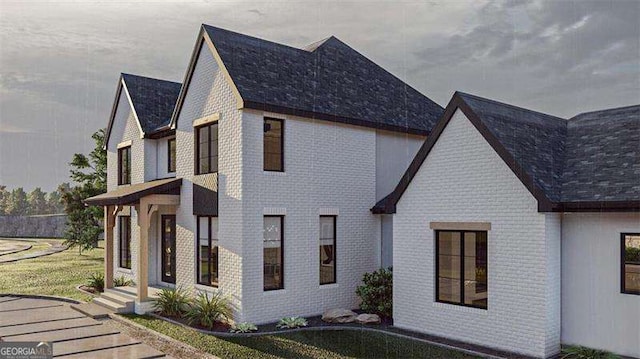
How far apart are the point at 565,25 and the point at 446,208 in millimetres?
10156

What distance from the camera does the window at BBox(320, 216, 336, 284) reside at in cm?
1571

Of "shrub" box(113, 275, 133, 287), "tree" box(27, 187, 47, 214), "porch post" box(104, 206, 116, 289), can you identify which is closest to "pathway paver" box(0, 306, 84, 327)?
"porch post" box(104, 206, 116, 289)

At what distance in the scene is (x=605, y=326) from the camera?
10.7 m

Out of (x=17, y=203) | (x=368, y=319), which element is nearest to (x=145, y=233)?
(x=368, y=319)

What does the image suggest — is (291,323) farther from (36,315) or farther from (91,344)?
(36,315)

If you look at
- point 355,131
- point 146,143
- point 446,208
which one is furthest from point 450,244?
point 146,143

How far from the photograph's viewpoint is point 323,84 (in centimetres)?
1697

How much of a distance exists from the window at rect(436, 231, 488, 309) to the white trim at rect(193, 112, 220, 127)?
23.2 ft

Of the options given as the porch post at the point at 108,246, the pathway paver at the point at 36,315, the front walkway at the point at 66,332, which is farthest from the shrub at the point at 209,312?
the porch post at the point at 108,246

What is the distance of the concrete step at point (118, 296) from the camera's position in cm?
1617

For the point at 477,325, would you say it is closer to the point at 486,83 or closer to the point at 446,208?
the point at 446,208

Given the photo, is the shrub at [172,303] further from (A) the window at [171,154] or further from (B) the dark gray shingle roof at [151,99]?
(B) the dark gray shingle roof at [151,99]

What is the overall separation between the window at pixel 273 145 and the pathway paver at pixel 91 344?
5699mm

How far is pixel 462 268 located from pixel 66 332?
10200 mm
